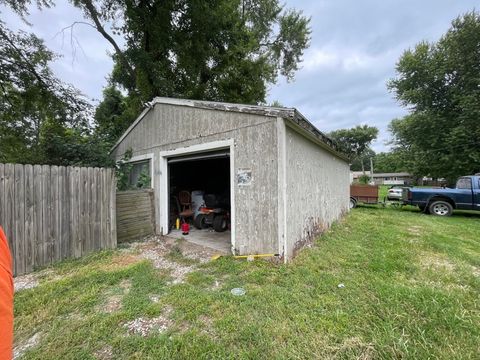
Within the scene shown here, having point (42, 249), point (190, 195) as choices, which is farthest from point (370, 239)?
point (42, 249)

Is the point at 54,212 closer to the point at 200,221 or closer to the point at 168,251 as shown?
the point at 168,251

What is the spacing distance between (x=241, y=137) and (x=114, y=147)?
20.1 ft

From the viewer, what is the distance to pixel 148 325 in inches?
98.3

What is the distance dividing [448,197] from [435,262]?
7.81m

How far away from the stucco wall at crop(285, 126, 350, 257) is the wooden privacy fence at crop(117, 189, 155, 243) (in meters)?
3.92

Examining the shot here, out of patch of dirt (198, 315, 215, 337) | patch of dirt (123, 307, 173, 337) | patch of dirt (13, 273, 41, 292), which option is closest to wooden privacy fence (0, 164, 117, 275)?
patch of dirt (13, 273, 41, 292)

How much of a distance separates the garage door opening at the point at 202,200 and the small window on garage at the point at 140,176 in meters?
0.68

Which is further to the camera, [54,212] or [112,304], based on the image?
→ [54,212]

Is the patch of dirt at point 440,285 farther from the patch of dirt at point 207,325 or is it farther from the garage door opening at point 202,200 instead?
the garage door opening at point 202,200

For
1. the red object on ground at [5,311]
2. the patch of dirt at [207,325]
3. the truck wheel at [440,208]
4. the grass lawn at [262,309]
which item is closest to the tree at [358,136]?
the truck wheel at [440,208]

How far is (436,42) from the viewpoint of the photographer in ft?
61.6

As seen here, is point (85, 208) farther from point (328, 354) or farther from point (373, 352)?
point (373, 352)

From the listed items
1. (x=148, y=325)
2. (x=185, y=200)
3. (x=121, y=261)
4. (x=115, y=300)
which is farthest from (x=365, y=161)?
(x=148, y=325)

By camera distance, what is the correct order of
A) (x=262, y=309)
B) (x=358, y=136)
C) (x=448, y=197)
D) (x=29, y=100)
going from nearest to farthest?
(x=262, y=309) < (x=29, y=100) < (x=448, y=197) < (x=358, y=136)
